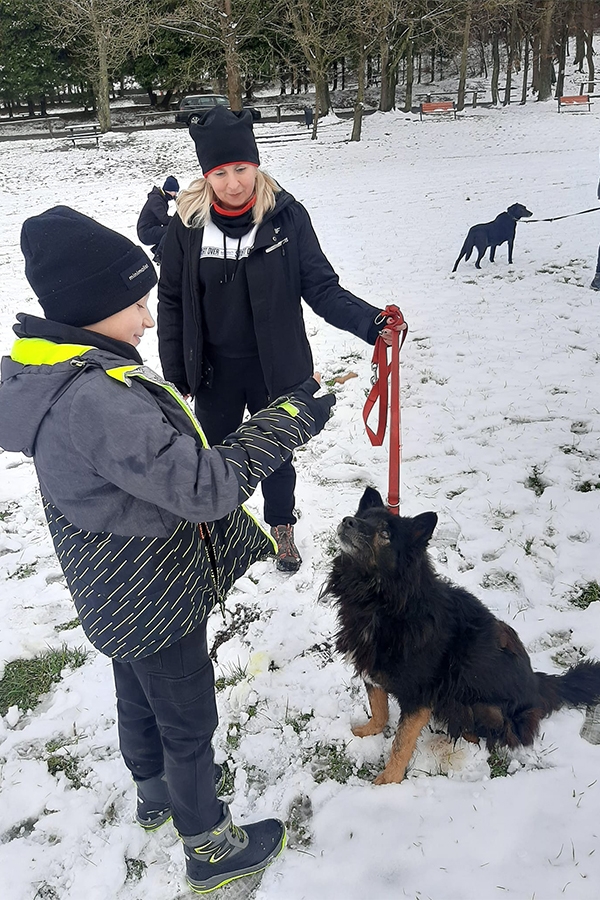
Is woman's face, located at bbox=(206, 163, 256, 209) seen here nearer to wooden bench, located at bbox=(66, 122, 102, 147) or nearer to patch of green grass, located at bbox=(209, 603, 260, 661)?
patch of green grass, located at bbox=(209, 603, 260, 661)

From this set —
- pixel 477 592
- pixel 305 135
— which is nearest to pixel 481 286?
pixel 477 592

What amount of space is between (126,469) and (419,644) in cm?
137

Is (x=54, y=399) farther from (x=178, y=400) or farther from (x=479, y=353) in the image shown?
(x=479, y=353)

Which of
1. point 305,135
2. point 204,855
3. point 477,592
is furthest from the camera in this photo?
point 305,135

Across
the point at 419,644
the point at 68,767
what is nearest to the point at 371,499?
the point at 419,644

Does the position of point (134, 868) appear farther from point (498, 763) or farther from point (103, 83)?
point (103, 83)

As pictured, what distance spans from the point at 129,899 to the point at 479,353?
5.36 m

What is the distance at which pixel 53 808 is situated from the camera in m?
2.23

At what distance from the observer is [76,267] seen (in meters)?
1.26

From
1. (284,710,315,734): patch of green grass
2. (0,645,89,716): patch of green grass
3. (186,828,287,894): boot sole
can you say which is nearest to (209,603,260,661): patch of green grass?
(284,710,315,734): patch of green grass

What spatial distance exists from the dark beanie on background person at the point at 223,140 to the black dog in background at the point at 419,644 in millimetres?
1551

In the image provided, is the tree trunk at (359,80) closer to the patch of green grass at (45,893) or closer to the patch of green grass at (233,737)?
the patch of green grass at (233,737)

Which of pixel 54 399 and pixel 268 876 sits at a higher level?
pixel 54 399

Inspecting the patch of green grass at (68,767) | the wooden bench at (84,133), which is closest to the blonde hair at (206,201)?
the patch of green grass at (68,767)
